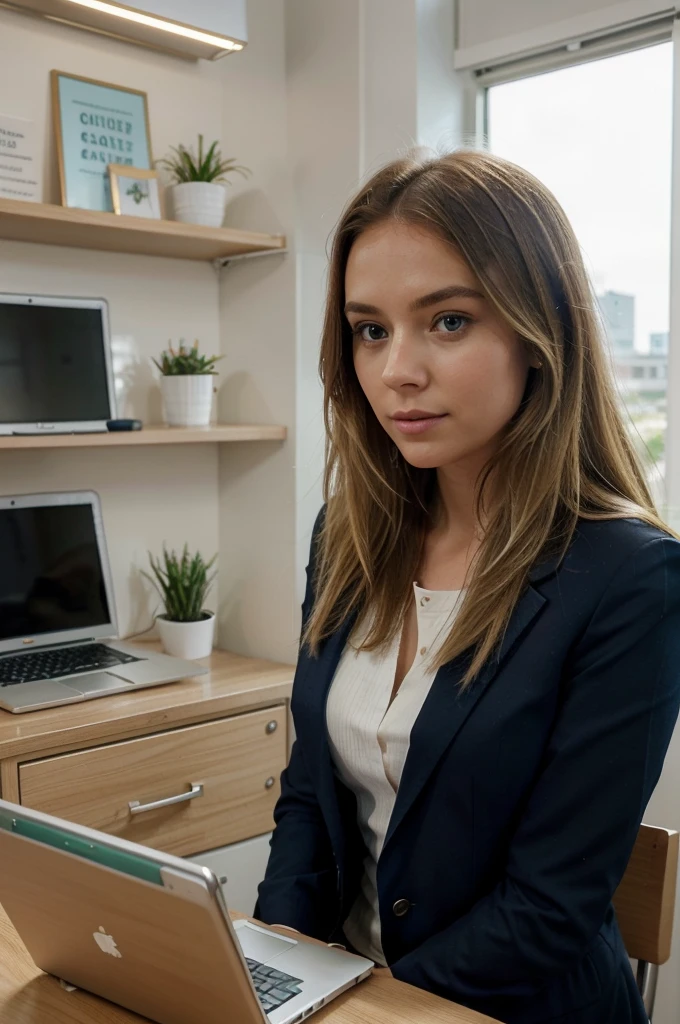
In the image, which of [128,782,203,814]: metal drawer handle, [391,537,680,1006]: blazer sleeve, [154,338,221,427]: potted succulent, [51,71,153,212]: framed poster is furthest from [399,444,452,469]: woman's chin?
[51,71,153,212]: framed poster

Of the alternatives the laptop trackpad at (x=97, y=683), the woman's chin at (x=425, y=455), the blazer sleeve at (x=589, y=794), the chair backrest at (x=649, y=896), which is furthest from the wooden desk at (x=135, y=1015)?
the laptop trackpad at (x=97, y=683)

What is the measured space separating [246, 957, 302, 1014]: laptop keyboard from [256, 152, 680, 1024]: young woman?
0.19 m

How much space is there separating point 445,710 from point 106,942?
1.41 ft

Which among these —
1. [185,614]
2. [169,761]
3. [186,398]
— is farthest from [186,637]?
[186,398]

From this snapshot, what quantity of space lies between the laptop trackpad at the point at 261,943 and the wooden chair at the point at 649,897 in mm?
445

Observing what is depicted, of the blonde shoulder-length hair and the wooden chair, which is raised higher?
the blonde shoulder-length hair

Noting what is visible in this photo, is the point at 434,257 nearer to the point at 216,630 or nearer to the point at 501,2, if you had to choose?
the point at 501,2

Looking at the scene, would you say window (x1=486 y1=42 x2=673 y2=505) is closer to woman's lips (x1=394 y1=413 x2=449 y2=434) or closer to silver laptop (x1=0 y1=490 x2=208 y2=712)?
woman's lips (x1=394 y1=413 x2=449 y2=434)

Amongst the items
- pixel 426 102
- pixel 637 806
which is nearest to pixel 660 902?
pixel 637 806

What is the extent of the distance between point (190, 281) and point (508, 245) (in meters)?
1.48

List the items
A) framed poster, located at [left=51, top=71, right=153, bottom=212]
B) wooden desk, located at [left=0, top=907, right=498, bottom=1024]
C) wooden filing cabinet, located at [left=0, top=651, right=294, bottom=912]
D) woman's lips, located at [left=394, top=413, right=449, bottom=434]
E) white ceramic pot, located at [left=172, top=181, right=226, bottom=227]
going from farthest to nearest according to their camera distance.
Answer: white ceramic pot, located at [left=172, top=181, right=226, bottom=227] < framed poster, located at [left=51, top=71, right=153, bottom=212] < wooden filing cabinet, located at [left=0, top=651, right=294, bottom=912] < woman's lips, located at [left=394, top=413, right=449, bottom=434] < wooden desk, located at [left=0, top=907, right=498, bottom=1024]

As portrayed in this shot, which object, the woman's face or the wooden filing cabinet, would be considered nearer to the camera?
the woman's face

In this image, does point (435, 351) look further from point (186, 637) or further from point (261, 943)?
point (186, 637)

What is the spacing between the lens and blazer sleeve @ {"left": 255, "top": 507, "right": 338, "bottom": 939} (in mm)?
1294
